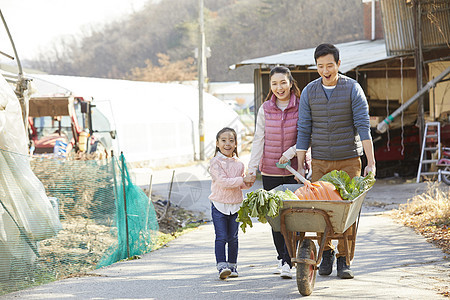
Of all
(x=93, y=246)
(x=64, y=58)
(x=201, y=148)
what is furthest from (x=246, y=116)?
(x=64, y=58)

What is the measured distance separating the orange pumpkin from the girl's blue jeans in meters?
1.07

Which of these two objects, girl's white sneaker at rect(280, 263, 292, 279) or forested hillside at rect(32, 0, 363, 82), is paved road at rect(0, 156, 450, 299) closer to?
girl's white sneaker at rect(280, 263, 292, 279)

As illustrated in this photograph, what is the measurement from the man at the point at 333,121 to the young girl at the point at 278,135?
165 millimetres

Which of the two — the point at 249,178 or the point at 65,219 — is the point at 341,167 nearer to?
the point at 249,178

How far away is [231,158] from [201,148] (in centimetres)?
2101

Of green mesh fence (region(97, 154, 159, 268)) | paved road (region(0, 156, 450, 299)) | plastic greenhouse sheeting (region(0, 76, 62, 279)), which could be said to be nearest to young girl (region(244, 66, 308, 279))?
paved road (region(0, 156, 450, 299))

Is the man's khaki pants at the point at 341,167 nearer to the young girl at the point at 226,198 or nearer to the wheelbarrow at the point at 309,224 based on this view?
the wheelbarrow at the point at 309,224

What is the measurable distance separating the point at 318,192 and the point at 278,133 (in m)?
0.92

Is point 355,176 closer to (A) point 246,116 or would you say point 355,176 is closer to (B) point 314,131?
(B) point 314,131

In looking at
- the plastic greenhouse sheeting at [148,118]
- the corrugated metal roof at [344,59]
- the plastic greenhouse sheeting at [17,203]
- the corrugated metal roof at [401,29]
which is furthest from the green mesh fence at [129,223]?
the plastic greenhouse sheeting at [148,118]

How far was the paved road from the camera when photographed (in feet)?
17.4

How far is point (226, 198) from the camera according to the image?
6098 millimetres

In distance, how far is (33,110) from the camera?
16688 millimetres

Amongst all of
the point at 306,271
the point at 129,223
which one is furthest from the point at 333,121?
the point at 129,223
